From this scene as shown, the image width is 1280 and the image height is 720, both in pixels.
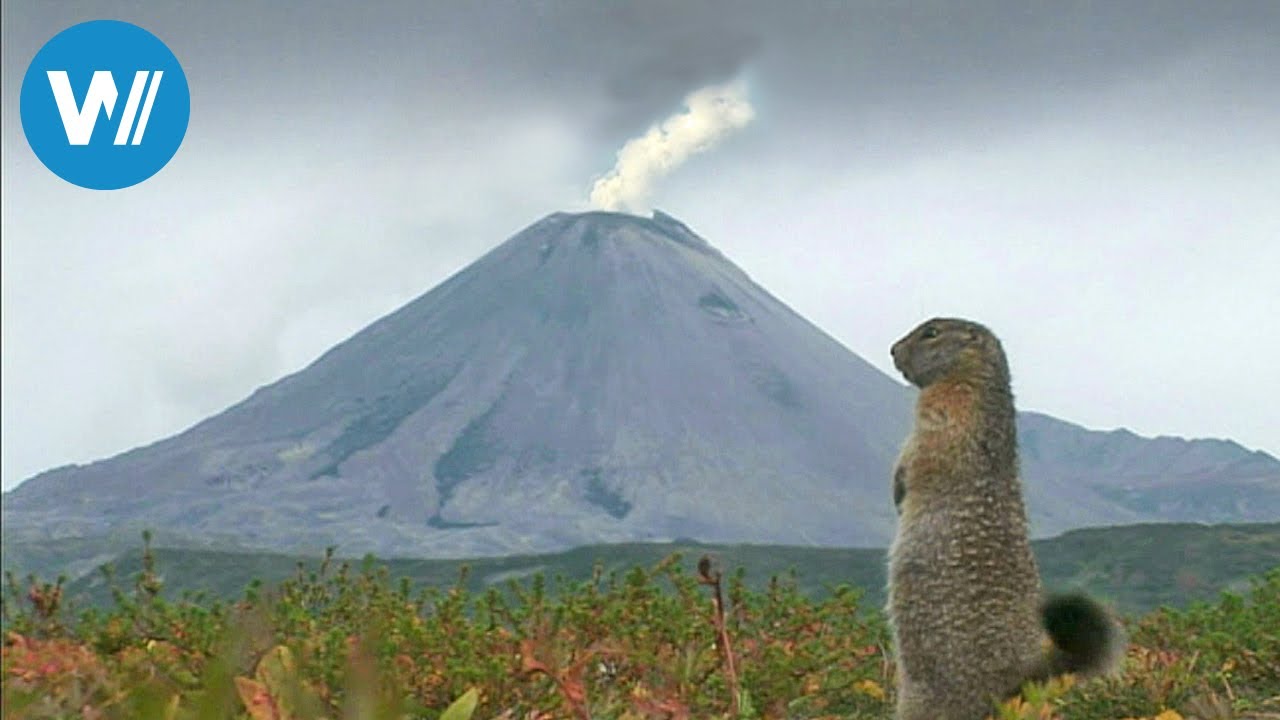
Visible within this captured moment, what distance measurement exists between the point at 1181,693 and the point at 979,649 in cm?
164

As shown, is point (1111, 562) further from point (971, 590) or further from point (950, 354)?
point (971, 590)

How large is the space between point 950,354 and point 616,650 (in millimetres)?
4579

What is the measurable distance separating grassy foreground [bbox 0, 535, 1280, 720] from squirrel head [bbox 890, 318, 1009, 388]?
4.58 feet

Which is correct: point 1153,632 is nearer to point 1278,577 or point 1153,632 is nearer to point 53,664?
point 1278,577

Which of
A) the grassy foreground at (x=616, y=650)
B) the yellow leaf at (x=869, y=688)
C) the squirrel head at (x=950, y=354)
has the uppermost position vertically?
the squirrel head at (x=950, y=354)

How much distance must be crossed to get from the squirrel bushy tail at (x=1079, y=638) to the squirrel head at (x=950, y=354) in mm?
1746

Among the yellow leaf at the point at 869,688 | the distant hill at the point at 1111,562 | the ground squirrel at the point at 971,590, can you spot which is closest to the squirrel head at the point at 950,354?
the ground squirrel at the point at 971,590

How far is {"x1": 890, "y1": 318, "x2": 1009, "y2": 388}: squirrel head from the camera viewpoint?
708cm

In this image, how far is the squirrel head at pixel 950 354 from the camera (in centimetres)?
708

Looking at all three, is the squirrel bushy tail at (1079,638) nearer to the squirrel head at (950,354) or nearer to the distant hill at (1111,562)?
the squirrel head at (950,354)

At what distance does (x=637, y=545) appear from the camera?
357ft

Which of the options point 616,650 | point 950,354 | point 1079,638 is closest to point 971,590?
point 1079,638

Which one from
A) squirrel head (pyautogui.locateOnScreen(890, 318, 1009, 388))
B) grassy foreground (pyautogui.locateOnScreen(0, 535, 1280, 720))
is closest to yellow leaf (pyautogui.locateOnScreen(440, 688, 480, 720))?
grassy foreground (pyautogui.locateOnScreen(0, 535, 1280, 720))

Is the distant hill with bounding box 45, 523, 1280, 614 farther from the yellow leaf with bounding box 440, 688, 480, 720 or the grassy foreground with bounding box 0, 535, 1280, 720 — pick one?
the yellow leaf with bounding box 440, 688, 480, 720
